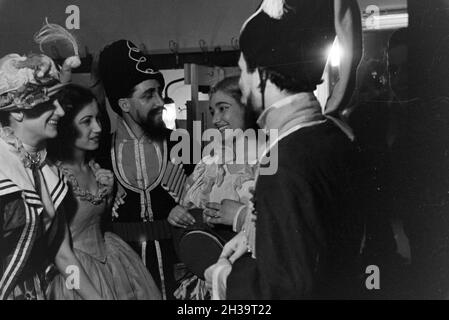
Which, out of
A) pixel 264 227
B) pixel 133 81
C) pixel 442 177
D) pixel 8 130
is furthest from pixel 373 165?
pixel 8 130

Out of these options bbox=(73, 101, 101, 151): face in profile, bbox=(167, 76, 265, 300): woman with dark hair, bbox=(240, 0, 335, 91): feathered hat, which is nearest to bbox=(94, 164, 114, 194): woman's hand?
bbox=(73, 101, 101, 151): face in profile

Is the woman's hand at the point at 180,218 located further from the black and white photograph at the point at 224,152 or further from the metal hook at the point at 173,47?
the metal hook at the point at 173,47

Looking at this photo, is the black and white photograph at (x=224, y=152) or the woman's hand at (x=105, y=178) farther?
the woman's hand at (x=105, y=178)

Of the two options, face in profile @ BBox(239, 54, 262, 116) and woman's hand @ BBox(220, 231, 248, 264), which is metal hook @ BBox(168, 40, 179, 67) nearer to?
face in profile @ BBox(239, 54, 262, 116)

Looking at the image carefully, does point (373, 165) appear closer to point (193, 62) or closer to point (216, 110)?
point (216, 110)

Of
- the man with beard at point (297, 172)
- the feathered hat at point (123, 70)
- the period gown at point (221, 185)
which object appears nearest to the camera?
the man with beard at point (297, 172)

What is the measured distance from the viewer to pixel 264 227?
2.27 meters

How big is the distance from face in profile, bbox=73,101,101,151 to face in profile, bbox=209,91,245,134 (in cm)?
53

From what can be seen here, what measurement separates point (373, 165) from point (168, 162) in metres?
0.88

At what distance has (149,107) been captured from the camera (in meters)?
2.48

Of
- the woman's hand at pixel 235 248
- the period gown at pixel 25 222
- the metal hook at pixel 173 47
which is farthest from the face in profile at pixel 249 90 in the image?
the period gown at pixel 25 222

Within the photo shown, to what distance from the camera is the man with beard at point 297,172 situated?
224 centimetres

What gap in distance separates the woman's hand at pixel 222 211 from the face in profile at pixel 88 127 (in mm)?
590

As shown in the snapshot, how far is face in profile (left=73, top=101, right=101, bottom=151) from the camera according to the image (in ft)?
8.18
